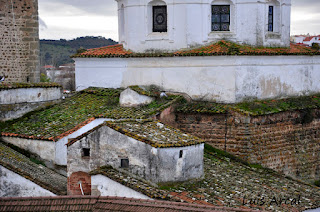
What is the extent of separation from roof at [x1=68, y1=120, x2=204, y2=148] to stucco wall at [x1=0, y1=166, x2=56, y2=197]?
1.68 m

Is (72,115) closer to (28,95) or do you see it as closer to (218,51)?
(28,95)

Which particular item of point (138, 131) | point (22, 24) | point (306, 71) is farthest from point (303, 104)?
point (22, 24)

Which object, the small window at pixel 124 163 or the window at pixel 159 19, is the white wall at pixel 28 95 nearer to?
the window at pixel 159 19

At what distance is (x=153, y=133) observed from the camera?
12.1 m

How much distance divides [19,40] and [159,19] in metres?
5.45

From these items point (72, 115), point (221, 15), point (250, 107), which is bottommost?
point (72, 115)

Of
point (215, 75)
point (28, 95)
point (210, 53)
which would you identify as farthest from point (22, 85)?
point (215, 75)

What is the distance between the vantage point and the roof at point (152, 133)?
37.1ft

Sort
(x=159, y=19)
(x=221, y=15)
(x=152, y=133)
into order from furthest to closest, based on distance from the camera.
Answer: (x=159, y=19)
(x=221, y=15)
(x=152, y=133)

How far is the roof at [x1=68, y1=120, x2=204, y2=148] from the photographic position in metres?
11.3

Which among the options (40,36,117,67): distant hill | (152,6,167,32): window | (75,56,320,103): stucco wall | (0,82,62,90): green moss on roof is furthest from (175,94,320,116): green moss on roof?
(40,36,117,67): distant hill

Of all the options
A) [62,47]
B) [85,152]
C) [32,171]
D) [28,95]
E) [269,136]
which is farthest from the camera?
[62,47]

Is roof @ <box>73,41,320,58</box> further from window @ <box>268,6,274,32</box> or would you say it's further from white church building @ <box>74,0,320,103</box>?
window @ <box>268,6,274,32</box>

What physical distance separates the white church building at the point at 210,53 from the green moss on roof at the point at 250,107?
332 millimetres
